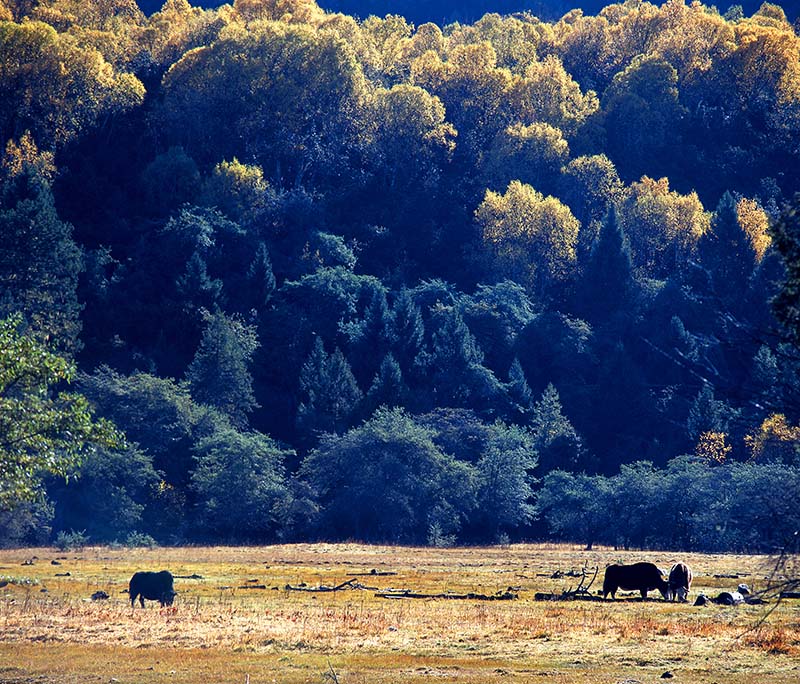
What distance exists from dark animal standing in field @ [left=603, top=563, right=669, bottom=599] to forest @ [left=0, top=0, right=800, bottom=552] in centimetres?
2705

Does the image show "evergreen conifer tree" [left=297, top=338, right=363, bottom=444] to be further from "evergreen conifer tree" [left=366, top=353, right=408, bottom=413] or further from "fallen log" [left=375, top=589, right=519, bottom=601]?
"fallen log" [left=375, top=589, right=519, bottom=601]

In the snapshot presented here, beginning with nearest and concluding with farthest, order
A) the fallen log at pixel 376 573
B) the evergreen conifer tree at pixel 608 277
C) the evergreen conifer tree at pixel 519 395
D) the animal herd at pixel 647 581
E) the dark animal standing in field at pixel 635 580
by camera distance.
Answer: the animal herd at pixel 647 581
the dark animal standing in field at pixel 635 580
the fallen log at pixel 376 573
the evergreen conifer tree at pixel 519 395
the evergreen conifer tree at pixel 608 277

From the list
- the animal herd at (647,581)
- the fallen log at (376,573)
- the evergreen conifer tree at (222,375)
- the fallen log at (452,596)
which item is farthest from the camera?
the evergreen conifer tree at (222,375)

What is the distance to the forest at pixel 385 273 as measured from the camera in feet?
313

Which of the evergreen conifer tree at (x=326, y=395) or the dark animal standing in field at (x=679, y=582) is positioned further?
the evergreen conifer tree at (x=326, y=395)

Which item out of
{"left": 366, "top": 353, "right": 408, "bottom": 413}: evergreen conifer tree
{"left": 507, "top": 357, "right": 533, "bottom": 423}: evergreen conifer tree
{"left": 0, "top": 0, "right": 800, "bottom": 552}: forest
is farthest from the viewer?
{"left": 507, "top": 357, "right": 533, "bottom": 423}: evergreen conifer tree

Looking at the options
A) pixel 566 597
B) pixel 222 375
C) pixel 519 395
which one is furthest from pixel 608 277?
pixel 566 597

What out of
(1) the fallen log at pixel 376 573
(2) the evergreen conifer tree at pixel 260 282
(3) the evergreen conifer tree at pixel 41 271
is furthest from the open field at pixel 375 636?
(2) the evergreen conifer tree at pixel 260 282

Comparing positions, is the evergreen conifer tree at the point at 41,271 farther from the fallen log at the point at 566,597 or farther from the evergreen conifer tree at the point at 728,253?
the fallen log at the point at 566,597

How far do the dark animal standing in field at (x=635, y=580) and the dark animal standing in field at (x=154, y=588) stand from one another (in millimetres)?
16742

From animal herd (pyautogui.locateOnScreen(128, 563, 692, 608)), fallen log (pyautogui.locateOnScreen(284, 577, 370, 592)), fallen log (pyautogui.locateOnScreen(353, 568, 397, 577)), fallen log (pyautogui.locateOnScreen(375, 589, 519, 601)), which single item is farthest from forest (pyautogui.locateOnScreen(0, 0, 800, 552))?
fallen log (pyautogui.locateOnScreen(375, 589, 519, 601))

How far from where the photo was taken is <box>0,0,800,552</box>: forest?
9550cm

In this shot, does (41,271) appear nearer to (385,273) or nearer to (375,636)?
(385,273)

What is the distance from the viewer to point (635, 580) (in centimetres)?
4894
